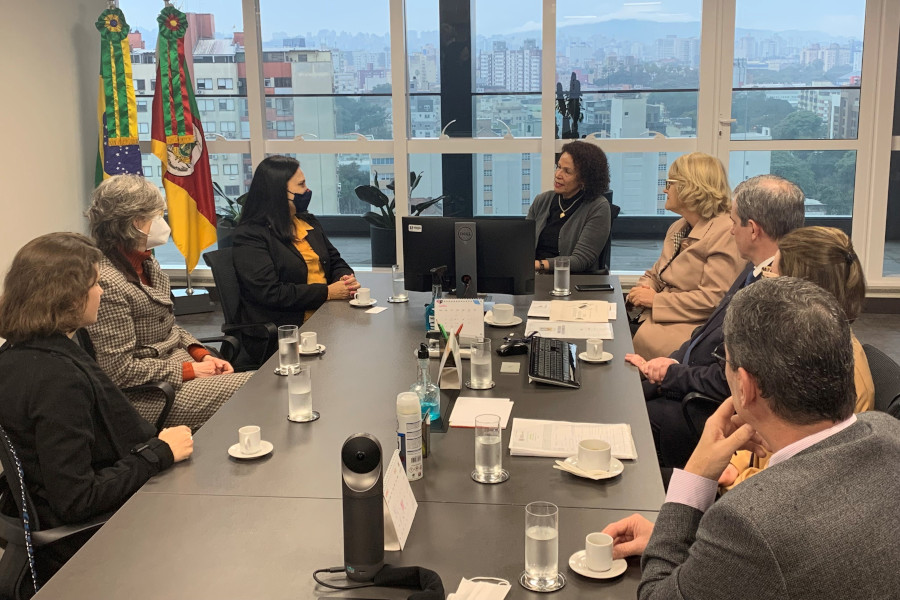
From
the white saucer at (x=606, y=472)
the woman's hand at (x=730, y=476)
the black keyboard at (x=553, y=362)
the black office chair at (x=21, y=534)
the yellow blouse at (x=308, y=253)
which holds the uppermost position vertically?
the yellow blouse at (x=308, y=253)

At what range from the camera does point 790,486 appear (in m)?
1.25

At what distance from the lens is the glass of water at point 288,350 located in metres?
2.96

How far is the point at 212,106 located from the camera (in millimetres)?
6688

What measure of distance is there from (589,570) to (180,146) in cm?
527

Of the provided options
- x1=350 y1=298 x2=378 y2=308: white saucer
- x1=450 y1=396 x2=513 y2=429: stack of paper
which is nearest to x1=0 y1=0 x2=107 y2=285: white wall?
x1=350 y1=298 x2=378 y2=308: white saucer

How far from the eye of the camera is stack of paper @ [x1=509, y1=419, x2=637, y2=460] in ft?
7.16

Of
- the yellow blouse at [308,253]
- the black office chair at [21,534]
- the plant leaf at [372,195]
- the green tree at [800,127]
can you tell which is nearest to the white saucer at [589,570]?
the black office chair at [21,534]

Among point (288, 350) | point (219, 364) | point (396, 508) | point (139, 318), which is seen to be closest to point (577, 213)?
point (219, 364)

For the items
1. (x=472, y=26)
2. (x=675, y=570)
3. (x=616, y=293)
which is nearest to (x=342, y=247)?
(x=472, y=26)

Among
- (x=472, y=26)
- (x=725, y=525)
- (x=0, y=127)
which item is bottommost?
(x=725, y=525)

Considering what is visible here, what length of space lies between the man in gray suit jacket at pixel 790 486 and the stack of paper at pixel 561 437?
59 centimetres

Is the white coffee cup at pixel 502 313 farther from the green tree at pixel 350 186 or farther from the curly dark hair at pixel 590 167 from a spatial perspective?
the green tree at pixel 350 186

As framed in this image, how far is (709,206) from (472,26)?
3077 mm

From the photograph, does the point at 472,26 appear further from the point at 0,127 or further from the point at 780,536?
the point at 780,536
